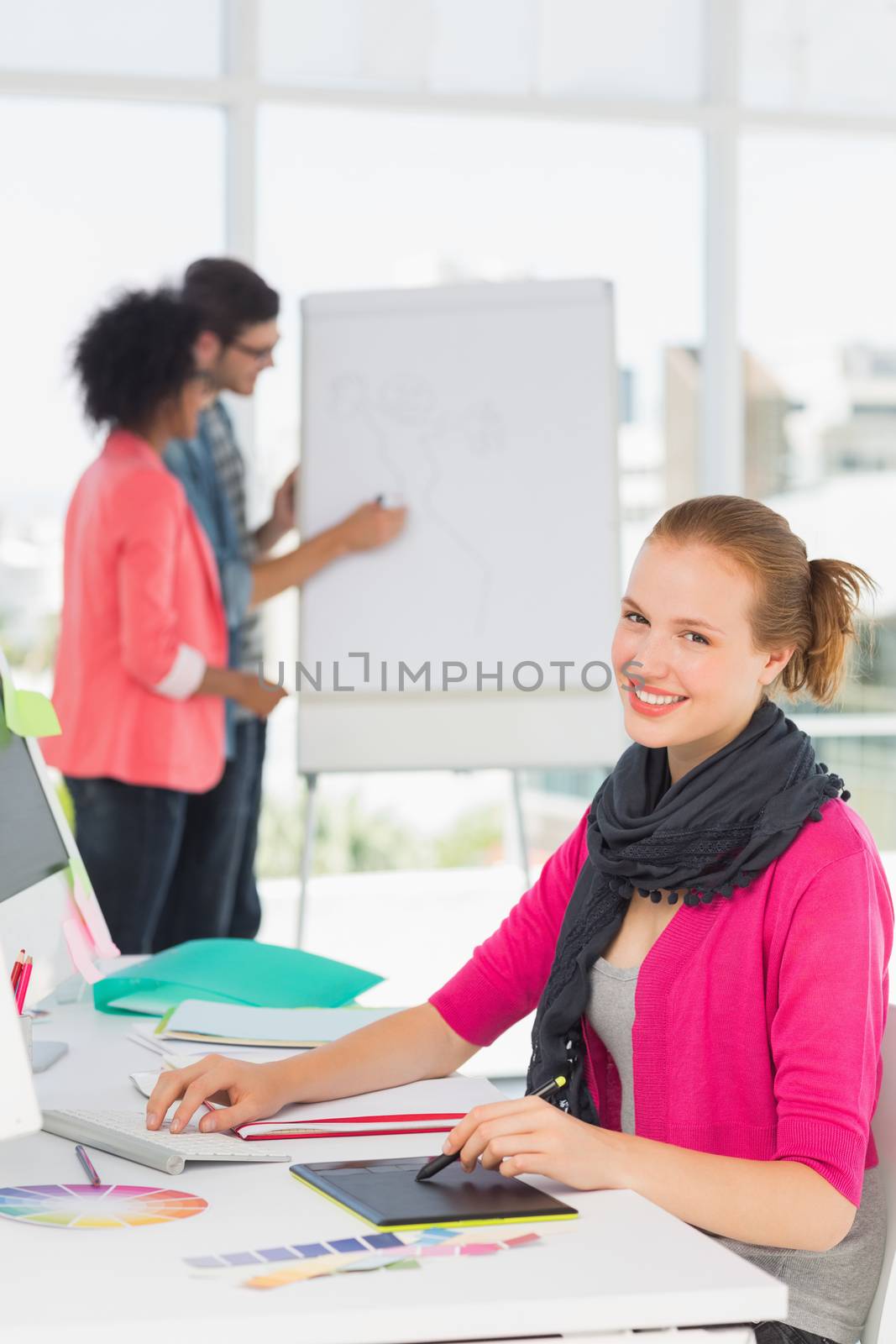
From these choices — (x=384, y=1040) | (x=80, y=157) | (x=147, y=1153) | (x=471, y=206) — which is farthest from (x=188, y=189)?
(x=147, y=1153)

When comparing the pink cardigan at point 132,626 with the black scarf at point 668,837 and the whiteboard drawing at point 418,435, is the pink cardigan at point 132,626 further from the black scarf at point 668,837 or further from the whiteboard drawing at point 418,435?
the black scarf at point 668,837

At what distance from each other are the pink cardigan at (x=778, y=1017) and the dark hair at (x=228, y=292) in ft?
6.81

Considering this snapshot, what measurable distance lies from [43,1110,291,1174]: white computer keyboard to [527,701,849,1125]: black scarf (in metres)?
0.31

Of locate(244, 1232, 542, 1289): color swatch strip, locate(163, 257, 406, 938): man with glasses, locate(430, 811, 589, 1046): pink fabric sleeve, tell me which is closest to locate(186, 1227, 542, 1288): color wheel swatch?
locate(244, 1232, 542, 1289): color swatch strip

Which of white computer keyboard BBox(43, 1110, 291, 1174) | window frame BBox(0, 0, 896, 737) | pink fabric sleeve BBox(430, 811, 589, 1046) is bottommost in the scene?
white computer keyboard BBox(43, 1110, 291, 1174)

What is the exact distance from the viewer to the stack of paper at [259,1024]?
150 cm

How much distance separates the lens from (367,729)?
3082mm

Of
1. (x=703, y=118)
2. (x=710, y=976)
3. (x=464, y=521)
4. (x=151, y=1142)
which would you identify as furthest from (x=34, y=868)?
(x=703, y=118)

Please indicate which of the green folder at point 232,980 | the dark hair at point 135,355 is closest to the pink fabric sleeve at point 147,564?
the dark hair at point 135,355

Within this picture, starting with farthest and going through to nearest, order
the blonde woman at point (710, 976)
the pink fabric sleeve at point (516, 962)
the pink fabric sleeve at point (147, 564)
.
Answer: the pink fabric sleeve at point (147, 564), the pink fabric sleeve at point (516, 962), the blonde woman at point (710, 976)

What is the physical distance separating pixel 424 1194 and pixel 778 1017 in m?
0.32

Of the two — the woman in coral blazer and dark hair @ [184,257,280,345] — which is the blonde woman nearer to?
the woman in coral blazer

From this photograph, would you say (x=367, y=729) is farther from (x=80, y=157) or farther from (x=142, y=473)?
(x=80, y=157)

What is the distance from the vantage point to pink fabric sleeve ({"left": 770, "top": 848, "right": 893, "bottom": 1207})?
108cm
